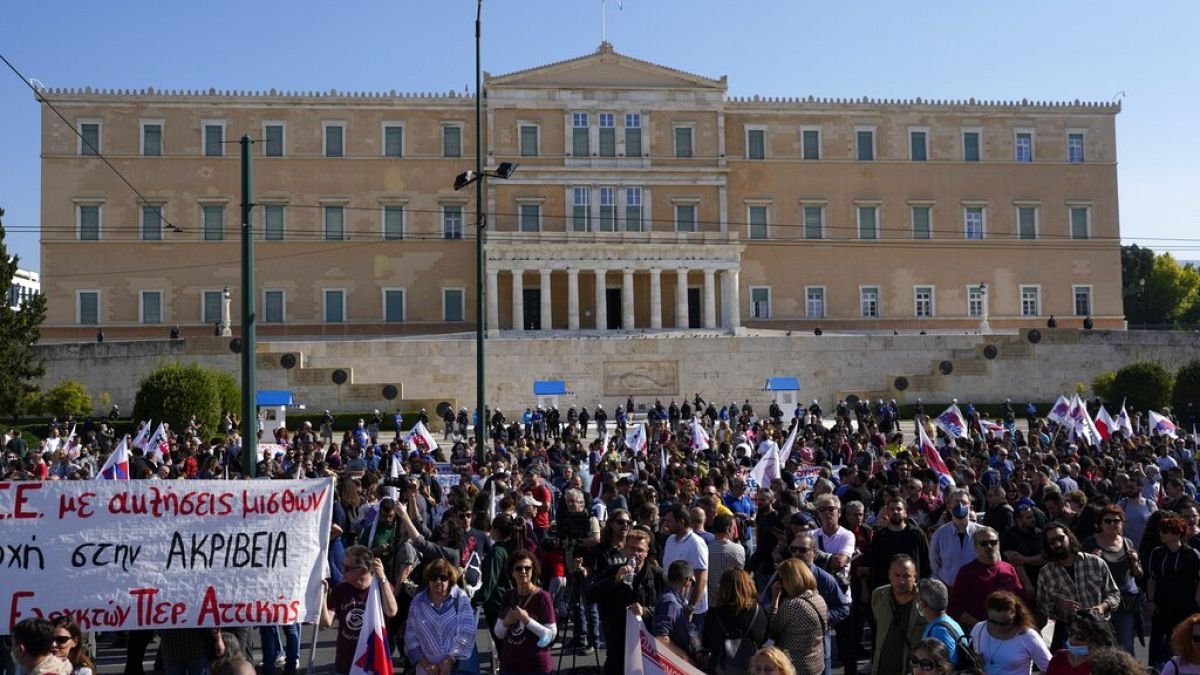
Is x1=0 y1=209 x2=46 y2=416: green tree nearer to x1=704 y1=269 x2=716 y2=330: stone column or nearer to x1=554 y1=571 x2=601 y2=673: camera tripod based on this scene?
x1=704 y1=269 x2=716 y2=330: stone column

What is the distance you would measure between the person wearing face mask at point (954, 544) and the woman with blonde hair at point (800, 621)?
2.60 meters

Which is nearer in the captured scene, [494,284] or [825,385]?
[825,385]

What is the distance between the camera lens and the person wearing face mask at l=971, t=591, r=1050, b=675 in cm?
651

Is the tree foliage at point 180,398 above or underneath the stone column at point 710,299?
underneath

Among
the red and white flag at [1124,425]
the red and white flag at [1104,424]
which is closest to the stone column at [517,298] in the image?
the red and white flag at [1104,424]

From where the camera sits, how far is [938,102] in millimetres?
54688

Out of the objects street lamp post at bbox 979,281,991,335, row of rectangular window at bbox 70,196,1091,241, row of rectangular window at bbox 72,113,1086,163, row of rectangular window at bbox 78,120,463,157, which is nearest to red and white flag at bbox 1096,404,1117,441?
street lamp post at bbox 979,281,991,335

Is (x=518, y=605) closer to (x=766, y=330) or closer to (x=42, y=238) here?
(x=766, y=330)

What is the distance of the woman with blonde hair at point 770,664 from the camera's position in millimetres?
5414

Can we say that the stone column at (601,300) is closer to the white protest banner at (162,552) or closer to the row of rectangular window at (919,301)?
the row of rectangular window at (919,301)

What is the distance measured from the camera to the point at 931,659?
5645mm

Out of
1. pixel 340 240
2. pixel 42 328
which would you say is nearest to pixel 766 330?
pixel 340 240

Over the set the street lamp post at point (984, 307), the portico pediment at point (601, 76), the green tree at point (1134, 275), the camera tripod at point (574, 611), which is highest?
the portico pediment at point (601, 76)

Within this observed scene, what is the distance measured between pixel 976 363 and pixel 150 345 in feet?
92.5
